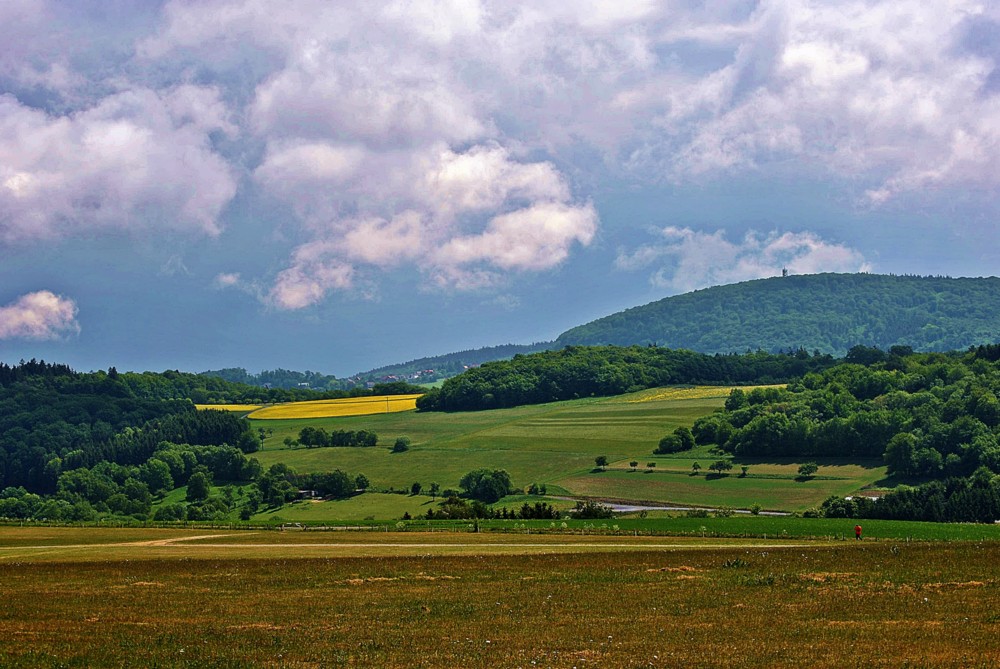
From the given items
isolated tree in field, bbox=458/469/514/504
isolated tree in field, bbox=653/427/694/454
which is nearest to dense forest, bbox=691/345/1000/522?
isolated tree in field, bbox=653/427/694/454

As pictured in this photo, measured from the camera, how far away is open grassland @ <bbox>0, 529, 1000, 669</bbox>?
2833 cm

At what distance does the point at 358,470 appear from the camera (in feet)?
551

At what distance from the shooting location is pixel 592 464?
521ft

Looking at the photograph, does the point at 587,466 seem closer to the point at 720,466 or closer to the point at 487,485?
the point at 487,485

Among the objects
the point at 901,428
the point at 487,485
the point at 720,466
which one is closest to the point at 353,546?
the point at 487,485

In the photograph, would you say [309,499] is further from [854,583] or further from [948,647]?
[948,647]

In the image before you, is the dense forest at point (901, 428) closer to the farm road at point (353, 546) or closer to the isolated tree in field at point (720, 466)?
the isolated tree in field at point (720, 466)

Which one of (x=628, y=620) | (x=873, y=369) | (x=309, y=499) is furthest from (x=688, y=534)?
(x=873, y=369)

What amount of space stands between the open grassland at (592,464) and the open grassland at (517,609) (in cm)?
7875

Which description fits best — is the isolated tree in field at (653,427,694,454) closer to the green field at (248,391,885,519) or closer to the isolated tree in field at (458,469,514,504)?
the green field at (248,391,885,519)

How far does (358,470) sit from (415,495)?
75.8ft

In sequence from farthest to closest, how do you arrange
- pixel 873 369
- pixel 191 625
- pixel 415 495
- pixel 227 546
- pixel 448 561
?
pixel 873 369, pixel 415 495, pixel 227 546, pixel 448 561, pixel 191 625

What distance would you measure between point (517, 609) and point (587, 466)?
12311 cm

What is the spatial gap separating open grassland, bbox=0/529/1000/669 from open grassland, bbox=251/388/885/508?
78.7m
